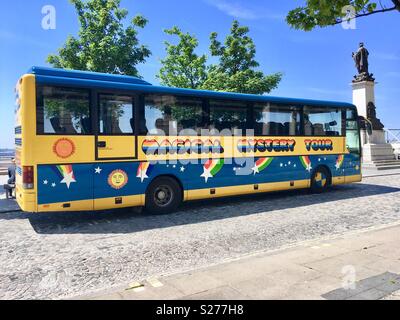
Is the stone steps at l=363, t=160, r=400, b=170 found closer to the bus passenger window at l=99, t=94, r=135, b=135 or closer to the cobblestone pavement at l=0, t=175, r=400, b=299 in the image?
the cobblestone pavement at l=0, t=175, r=400, b=299

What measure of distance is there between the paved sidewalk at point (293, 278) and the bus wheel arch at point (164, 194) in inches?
153

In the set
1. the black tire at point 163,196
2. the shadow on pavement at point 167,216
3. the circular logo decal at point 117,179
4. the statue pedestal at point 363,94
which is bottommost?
the shadow on pavement at point 167,216

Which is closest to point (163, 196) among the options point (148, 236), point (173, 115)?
point (173, 115)

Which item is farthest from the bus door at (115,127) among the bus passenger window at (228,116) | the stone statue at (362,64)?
the stone statue at (362,64)

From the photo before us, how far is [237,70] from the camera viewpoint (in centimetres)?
2458

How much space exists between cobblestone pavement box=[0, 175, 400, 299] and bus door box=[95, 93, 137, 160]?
1.60m

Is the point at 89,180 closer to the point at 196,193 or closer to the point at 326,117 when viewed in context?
the point at 196,193

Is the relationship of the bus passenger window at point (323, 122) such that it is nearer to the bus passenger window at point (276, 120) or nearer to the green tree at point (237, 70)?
the bus passenger window at point (276, 120)

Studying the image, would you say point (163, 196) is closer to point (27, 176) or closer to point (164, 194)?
point (164, 194)

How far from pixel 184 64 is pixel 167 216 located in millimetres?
18620

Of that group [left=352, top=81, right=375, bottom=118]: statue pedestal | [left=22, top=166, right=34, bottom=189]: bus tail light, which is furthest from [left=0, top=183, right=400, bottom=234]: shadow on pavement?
[left=352, top=81, right=375, bottom=118]: statue pedestal

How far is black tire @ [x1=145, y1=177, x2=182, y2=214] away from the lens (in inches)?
356

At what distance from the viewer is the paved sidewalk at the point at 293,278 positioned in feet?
13.9

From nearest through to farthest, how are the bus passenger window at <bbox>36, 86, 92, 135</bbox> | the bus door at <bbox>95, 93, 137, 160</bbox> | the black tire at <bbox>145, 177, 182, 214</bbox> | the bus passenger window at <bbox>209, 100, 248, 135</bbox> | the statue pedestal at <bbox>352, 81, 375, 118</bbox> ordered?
the bus passenger window at <bbox>36, 86, 92, 135</bbox> → the bus door at <bbox>95, 93, 137, 160</bbox> → the black tire at <bbox>145, 177, 182, 214</bbox> → the bus passenger window at <bbox>209, 100, 248, 135</bbox> → the statue pedestal at <bbox>352, 81, 375, 118</bbox>
